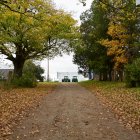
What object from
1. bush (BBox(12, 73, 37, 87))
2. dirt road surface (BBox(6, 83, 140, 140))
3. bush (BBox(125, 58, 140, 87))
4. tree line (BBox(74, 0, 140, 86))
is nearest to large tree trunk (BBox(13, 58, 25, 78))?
bush (BBox(12, 73, 37, 87))

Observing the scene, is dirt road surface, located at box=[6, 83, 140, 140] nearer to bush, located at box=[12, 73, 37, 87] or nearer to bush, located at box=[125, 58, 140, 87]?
bush, located at box=[125, 58, 140, 87]

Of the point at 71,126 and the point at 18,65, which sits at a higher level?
the point at 18,65

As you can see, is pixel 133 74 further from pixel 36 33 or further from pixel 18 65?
pixel 18 65

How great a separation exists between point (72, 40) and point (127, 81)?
10037 millimetres

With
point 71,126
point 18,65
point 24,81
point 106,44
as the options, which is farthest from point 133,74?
point 71,126

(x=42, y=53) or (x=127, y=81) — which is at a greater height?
(x=42, y=53)

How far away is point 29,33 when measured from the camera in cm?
4009

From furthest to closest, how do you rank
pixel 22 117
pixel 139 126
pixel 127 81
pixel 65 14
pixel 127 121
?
pixel 65 14 → pixel 127 81 → pixel 22 117 → pixel 127 121 → pixel 139 126

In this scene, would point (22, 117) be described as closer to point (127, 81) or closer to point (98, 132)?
point (98, 132)

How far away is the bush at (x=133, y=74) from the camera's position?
3479cm

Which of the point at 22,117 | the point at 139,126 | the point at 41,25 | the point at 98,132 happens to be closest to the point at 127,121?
the point at 139,126

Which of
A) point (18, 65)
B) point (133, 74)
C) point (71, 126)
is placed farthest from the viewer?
point (18, 65)

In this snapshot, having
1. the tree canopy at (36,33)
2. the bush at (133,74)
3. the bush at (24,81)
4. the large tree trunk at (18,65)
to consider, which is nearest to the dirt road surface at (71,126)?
the bush at (133,74)

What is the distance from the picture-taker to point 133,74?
1382 inches
